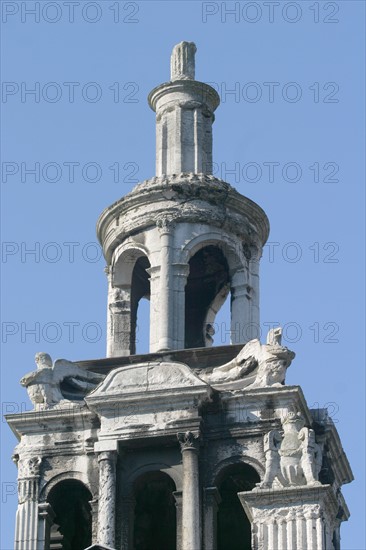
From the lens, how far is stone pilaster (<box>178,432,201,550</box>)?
50031 millimetres

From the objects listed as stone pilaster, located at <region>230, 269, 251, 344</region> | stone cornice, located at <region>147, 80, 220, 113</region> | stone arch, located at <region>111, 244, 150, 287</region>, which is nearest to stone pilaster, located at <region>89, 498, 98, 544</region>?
stone pilaster, located at <region>230, 269, 251, 344</region>

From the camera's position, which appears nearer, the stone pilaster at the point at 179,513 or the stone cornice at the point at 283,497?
the stone cornice at the point at 283,497

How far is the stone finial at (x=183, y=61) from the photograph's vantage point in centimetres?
5708

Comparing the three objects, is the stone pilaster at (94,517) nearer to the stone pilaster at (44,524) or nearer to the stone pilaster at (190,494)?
the stone pilaster at (44,524)

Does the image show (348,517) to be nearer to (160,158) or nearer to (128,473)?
(128,473)

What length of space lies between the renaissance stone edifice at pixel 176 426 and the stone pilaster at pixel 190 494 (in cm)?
2

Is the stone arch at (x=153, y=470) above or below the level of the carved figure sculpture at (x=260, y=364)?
below

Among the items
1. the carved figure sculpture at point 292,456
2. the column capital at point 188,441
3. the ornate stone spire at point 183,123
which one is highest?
the ornate stone spire at point 183,123

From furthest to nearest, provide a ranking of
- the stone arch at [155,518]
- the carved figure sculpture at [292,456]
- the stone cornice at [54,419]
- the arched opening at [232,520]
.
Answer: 1. the stone arch at [155,518]
2. the stone cornice at [54,419]
3. the arched opening at [232,520]
4. the carved figure sculpture at [292,456]

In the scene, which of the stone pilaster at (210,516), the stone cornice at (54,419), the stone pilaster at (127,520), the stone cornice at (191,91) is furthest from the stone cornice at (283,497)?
the stone cornice at (191,91)

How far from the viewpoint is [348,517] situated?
53.4 meters

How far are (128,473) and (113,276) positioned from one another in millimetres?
4917

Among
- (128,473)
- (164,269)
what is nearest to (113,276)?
(164,269)

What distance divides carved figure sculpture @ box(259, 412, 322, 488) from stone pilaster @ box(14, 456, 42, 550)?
437 cm
